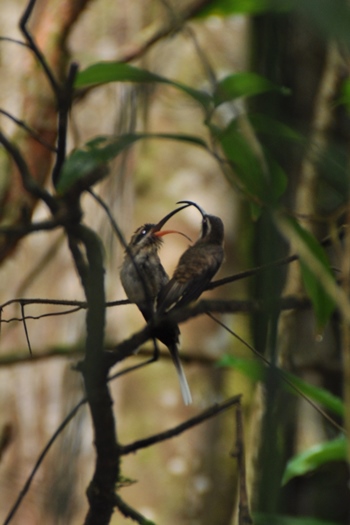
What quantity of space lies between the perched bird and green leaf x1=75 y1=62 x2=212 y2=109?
0.18m

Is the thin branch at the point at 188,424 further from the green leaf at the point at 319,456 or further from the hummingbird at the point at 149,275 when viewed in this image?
the green leaf at the point at 319,456

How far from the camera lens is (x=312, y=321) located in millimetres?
4254

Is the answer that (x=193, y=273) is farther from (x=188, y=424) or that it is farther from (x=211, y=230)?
(x=188, y=424)

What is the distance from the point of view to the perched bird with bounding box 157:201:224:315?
146 centimetres

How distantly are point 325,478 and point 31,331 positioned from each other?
1630 millimetres

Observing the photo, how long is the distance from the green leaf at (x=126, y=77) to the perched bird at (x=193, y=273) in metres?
0.18

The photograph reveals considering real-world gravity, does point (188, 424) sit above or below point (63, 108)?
below

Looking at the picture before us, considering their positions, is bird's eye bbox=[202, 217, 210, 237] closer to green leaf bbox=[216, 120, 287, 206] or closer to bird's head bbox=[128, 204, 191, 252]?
bird's head bbox=[128, 204, 191, 252]

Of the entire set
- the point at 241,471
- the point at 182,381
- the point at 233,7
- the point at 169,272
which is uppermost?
the point at 169,272

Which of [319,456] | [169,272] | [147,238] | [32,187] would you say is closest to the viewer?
[32,187]

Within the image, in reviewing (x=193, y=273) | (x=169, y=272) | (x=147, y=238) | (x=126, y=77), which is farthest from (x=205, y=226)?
(x=169, y=272)

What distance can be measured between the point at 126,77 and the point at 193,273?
41 cm

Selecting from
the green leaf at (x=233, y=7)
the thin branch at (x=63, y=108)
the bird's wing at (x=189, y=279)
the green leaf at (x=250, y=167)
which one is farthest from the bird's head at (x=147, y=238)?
the thin branch at (x=63, y=108)

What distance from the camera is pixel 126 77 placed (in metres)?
1.26
